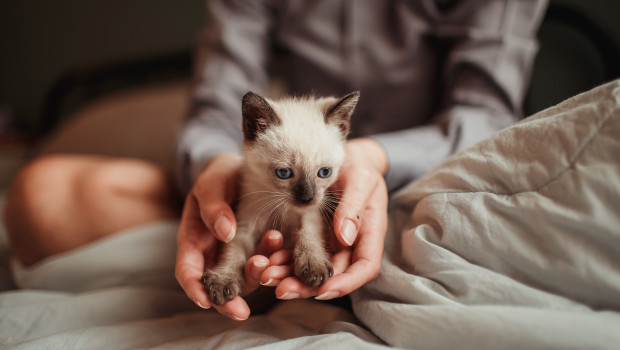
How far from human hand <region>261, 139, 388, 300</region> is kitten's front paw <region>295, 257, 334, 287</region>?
15 mm

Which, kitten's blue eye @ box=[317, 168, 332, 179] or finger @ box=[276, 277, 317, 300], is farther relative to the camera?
kitten's blue eye @ box=[317, 168, 332, 179]

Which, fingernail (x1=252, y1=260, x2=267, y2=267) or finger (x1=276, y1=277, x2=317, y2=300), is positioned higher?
fingernail (x1=252, y1=260, x2=267, y2=267)

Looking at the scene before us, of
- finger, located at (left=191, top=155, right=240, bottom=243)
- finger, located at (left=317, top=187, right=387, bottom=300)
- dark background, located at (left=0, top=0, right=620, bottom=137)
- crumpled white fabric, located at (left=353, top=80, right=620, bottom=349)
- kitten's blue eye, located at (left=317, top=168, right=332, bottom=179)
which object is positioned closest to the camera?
crumpled white fabric, located at (left=353, top=80, right=620, bottom=349)

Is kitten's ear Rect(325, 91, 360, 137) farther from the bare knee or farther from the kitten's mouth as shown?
the bare knee

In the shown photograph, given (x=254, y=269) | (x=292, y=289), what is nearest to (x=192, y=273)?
(x=254, y=269)

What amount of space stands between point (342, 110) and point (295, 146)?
0.18m

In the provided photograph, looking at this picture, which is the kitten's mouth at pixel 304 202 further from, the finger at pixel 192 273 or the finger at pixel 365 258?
the finger at pixel 192 273

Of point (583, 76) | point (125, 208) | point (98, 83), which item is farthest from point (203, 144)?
point (98, 83)

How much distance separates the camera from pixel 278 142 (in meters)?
0.97

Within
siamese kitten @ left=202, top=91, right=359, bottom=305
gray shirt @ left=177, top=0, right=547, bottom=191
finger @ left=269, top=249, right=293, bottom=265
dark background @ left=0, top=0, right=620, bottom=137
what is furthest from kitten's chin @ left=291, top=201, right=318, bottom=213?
dark background @ left=0, top=0, right=620, bottom=137

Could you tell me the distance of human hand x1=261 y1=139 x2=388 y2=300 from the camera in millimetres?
763

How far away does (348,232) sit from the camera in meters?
0.83

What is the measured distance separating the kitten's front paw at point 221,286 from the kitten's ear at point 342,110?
51 centimetres

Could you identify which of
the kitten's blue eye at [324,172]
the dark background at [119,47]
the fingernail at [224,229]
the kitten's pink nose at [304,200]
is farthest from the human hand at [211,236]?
the dark background at [119,47]
